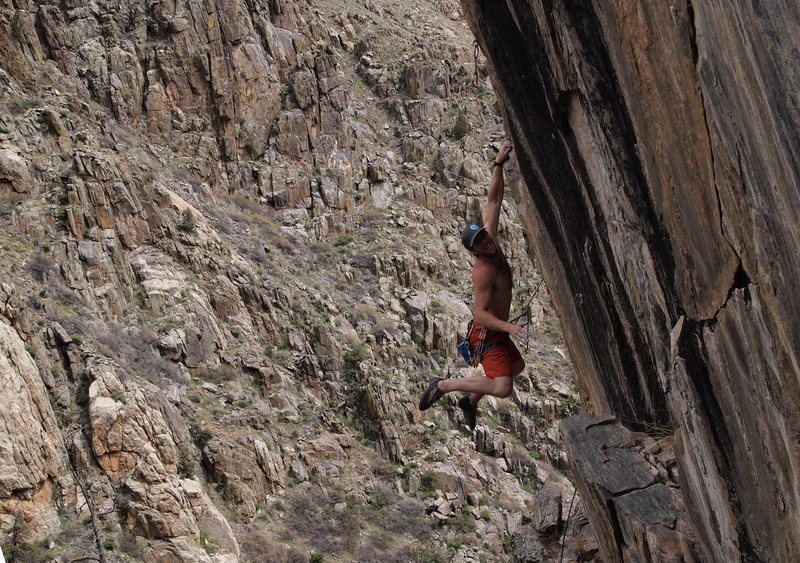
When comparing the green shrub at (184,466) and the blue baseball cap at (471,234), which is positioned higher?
the blue baseball cap at (471,234)

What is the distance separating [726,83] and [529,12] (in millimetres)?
2892

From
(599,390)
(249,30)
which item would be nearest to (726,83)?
(599,390)

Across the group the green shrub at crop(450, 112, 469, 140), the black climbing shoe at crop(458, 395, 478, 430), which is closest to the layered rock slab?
the black climbing shoe at crop(458, 395, 478, 430)

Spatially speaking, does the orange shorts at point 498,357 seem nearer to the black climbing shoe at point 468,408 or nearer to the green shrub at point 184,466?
the black climbing shoe at point 468,408

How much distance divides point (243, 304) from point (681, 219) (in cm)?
2493

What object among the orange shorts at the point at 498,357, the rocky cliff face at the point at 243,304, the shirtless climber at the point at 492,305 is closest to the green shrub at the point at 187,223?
the rocky cliff face at the point at 243,304

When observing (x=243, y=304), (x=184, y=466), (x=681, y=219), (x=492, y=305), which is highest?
(x=243, y=304)

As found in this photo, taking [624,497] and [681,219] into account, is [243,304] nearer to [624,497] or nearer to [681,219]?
[624,497]

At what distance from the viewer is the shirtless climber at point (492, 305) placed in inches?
260

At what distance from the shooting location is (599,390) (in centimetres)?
753

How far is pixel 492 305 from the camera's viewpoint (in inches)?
274

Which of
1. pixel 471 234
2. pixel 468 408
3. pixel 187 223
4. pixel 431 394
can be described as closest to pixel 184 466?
pixel 187 223

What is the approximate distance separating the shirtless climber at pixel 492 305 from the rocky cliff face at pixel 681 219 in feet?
1.53

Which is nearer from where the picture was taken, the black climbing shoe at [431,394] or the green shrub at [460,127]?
the black climbing shoe at [431,394]
